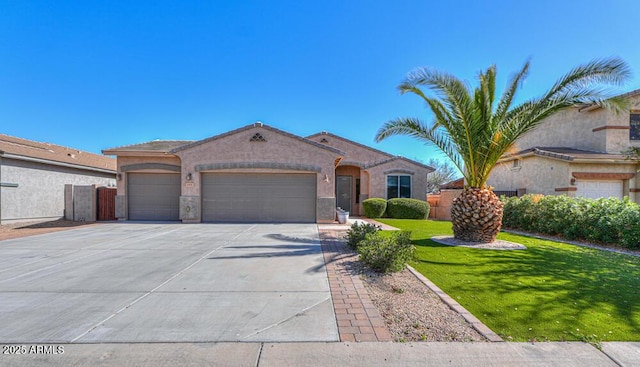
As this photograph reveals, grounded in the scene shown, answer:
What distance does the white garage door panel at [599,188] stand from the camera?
14547 mm

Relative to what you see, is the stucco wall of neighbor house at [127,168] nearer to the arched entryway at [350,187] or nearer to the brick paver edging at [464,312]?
the arched entryway at [350,187]

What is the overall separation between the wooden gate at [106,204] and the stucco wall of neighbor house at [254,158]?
15.0 ft

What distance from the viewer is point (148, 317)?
387cm

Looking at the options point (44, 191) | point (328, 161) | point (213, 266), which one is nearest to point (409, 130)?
point (328, 161)

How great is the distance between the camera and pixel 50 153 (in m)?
16.6

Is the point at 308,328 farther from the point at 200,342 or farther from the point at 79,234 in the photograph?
the point at 79,234

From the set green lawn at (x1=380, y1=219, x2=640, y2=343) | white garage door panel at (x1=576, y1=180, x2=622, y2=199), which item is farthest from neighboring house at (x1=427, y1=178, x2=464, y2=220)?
green lawn at (x1=380, y1=219, x2=640, y2=343)

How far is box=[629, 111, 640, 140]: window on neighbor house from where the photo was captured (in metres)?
15.7

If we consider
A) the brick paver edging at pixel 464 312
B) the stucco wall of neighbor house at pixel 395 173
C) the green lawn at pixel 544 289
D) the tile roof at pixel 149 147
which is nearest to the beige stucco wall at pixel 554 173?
the stucco wall of neighbor house at pixel 395 173

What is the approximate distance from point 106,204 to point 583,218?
20695 millimetres

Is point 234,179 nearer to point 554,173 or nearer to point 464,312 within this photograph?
point 464,312

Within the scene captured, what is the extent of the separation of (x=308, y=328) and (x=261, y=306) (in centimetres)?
95

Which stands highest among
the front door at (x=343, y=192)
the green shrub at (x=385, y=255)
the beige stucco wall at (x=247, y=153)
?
the beige stucco wall at (x=247, y=153)

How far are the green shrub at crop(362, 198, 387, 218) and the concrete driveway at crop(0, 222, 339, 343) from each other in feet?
30.4
